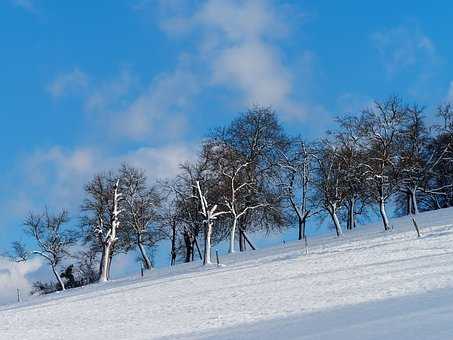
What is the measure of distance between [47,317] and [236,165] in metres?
23.7

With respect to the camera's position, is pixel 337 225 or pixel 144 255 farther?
pixel 144 255

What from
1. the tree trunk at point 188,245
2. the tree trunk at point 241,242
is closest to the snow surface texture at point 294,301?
the tree trunk at point 241,242

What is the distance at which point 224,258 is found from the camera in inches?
1633

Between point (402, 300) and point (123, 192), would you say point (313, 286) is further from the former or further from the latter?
point (123, 192)

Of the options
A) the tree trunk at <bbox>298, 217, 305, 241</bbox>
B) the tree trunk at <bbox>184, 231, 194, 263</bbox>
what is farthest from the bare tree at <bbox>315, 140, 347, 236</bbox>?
the tree trunk at <bbox>184, 231, 194, 263</bbox>

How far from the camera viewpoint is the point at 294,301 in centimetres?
1967

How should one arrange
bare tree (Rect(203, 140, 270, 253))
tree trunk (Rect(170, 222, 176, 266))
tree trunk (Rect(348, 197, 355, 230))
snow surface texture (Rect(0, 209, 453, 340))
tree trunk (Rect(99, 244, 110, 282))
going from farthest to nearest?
tree trunk (Rect(170, 222, 176, 266)) → tree trunk (Rect(348, 197, 355, 230)) → bare tree (Rect(203, 140, 270, 253)) → tree trunk (Rect(99, 244, 110, 282)) → snow surface texture (Rect(0, 209, 453, 340))

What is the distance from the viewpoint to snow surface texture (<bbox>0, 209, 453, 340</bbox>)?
44.2 feet

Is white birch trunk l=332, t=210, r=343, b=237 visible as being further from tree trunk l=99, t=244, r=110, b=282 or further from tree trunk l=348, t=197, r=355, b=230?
tree trunk l=99, t=244, r=110, b=282

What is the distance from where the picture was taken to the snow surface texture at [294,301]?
13.5 m

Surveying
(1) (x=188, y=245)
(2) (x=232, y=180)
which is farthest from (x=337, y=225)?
(1) (x=188, y=245)

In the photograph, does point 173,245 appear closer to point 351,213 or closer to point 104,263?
point 104,263

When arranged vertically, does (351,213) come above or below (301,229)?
above

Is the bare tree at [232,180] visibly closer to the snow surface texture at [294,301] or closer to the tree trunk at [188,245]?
the tree trunk at [188,245]
